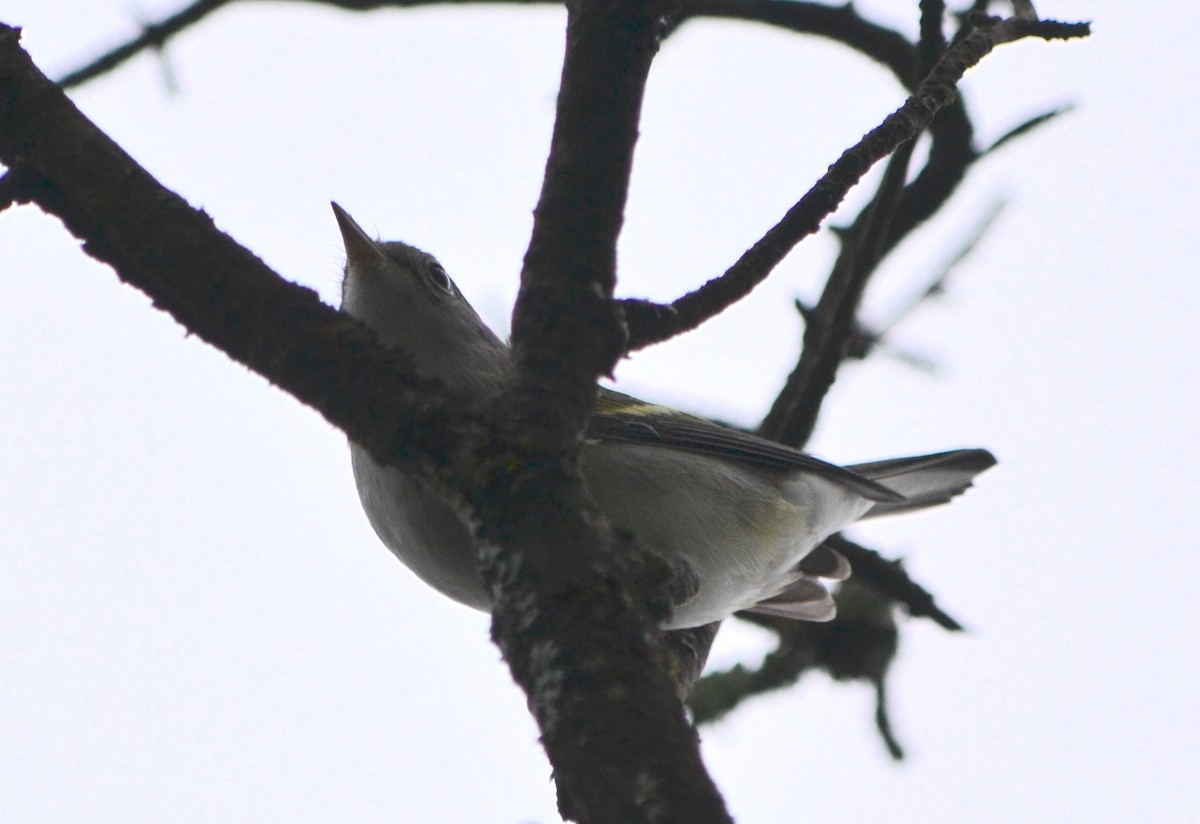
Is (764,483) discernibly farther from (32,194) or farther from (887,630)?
(32,194)

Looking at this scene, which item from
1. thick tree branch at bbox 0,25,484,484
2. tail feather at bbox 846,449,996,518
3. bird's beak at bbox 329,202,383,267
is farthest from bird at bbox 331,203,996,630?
thick tree branch at bbox 0,25,484,484

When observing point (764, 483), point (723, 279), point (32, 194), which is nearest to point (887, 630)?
point (764, 483)

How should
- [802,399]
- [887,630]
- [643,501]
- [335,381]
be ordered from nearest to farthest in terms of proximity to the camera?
[335,381], [643,501], [802,399], [887,630]

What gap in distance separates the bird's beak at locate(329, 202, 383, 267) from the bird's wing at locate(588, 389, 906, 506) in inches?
42.6

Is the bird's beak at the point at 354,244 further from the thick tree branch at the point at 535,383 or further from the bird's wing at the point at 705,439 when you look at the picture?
the thick tree branch at the point at 535,383

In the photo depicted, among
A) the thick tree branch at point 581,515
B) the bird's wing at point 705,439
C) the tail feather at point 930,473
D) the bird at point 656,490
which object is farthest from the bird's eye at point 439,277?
the thick tree branch at point 581,515

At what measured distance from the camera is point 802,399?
4.63 metres

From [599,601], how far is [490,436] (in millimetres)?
381

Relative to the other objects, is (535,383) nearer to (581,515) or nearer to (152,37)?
(581,515)

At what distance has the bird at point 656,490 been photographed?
12.4 ft

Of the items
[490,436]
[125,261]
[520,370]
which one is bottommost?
[490,436]

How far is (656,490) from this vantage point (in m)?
4.13

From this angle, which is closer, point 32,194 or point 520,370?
point 520,370

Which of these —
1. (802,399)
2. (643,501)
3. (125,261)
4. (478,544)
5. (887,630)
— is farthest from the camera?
(887,630)
